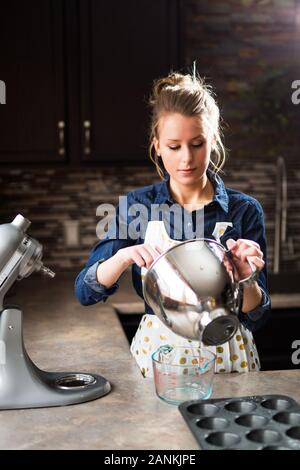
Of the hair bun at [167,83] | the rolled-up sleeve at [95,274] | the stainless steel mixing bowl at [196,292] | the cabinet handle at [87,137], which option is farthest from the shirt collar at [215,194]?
the cabinet handle at [87,137]

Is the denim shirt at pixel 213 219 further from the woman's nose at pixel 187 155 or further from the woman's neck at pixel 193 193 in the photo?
the woman's nose at pixel 187 155

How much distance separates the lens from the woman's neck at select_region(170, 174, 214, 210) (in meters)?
2.05

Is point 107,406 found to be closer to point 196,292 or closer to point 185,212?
point 196,292

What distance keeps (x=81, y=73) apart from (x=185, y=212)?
129 cm

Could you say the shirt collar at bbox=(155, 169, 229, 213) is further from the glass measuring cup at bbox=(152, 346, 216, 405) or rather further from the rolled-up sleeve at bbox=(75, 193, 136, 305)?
the glass measuring cup at bbox=(152, 346, 216, 405)

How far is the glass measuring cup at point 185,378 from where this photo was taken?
60.6 inches

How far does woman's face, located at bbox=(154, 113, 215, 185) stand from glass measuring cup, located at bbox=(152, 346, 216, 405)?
53 cm

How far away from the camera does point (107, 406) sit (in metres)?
1.58

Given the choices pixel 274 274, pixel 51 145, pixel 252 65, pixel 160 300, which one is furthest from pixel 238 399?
pixel 252 65

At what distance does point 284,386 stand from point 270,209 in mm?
2107

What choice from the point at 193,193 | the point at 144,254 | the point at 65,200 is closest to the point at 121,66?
the point at 65,200

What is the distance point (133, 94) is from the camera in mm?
3127

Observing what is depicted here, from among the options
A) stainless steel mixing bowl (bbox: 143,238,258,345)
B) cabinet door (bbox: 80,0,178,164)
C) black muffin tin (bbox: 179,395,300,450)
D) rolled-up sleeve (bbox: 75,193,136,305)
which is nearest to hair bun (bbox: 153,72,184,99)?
rolled-up sleeve (bbox: 75,193,136,305)

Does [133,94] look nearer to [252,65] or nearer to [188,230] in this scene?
[252,65]
